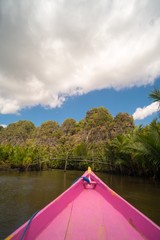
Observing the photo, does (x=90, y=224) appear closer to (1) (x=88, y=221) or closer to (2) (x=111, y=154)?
(1) (x=88, y=221)

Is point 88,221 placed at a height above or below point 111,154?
below

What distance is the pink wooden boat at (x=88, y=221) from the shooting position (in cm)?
191

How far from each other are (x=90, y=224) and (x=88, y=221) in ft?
0.31

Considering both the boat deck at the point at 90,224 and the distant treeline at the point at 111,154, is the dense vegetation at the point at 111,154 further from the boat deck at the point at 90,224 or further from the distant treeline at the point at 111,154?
the boat deck at the point at 90,224

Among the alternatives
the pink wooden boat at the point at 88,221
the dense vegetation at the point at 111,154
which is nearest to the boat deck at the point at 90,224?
the pink wooden boat at the point at 88,221

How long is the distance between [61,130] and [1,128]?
3296cm

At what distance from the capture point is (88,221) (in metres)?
2.44

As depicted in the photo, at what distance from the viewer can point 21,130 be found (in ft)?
236

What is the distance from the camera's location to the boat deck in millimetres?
2021

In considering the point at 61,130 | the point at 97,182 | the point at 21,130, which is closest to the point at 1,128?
the point at 21,130

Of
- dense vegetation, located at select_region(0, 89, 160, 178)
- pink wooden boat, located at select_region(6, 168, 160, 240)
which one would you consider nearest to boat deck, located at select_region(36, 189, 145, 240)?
pink wooden boat, located at select_region(6, 168, 160, 240)

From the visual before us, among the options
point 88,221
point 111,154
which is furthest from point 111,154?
point 88,221

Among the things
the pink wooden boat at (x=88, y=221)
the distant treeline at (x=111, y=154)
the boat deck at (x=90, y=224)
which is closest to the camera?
the pink wooden boat at (x=88, y=221)

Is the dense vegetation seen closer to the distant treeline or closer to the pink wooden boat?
the distant treeline
